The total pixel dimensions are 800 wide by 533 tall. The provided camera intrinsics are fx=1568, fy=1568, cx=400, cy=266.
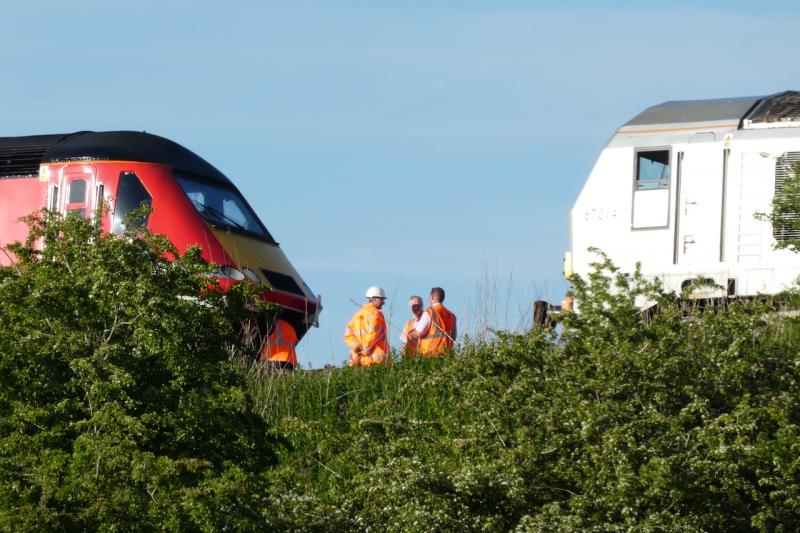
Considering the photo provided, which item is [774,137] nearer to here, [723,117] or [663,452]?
[723,117]

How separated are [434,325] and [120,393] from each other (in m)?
9.04

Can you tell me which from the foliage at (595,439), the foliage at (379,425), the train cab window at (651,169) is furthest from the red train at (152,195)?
the foliage at (379,425)

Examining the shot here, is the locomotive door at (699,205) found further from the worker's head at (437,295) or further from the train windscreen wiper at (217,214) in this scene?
the train windscreen wiper at (217,214)

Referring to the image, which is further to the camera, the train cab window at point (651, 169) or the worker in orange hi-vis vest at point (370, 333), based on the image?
the train cab window at point (651, 169)

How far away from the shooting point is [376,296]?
20.7 meters

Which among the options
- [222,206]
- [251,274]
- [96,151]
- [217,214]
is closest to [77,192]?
[96,151]

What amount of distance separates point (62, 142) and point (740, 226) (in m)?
10.1

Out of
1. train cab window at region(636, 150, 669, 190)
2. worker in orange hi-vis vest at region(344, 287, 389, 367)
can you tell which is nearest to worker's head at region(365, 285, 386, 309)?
worker in orange hi-vis vest at region(344, 287, 389, 367)

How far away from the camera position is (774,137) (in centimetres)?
2245

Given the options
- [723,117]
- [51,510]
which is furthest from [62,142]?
[51,510]

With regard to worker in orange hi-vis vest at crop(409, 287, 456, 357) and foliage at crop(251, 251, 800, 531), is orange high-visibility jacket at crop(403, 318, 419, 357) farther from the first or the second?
foliage at crop(251, 251, 800, 531)

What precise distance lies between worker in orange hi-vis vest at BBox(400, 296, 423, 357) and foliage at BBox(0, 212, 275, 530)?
7429mm

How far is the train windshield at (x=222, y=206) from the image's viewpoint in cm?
2281

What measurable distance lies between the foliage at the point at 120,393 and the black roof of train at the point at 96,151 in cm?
1012
